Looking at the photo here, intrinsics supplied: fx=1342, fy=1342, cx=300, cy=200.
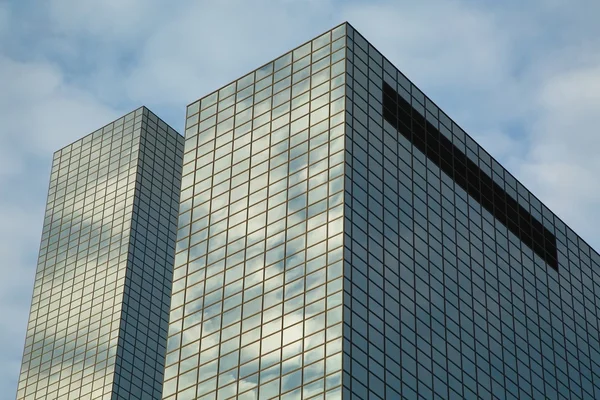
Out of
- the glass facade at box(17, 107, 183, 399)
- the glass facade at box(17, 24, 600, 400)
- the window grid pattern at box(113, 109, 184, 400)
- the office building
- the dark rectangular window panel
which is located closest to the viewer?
the office building

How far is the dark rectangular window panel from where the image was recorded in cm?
10700

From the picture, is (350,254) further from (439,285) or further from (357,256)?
(439,285)

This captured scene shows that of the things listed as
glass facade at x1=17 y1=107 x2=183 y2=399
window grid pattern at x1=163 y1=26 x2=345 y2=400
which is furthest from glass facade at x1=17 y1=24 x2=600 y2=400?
glass facade at x1=17 y1=107 x2=183 y2=399

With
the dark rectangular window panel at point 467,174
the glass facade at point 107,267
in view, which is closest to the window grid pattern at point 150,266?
the glass facade at point 107,267

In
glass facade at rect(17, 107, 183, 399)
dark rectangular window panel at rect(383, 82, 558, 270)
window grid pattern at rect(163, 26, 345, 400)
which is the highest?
glass facade at rect(17, 107, 183, 399)

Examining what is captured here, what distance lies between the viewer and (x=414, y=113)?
358ft

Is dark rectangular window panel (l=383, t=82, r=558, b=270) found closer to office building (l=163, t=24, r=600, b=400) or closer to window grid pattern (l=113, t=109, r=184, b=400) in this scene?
office building (l=163, t=24, r=600, b=400)

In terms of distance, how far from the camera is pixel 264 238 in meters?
98.6

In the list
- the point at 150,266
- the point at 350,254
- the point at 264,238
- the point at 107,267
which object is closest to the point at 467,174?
the point at 264,238

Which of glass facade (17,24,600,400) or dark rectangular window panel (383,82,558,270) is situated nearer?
glass facade (17,24,600,400)

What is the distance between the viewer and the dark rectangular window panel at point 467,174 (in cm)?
10700

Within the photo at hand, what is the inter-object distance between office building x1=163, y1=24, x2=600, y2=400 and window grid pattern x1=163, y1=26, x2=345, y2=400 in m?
0.13

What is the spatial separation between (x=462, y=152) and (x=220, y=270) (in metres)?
25.7

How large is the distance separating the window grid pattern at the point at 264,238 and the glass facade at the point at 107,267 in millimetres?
44438
